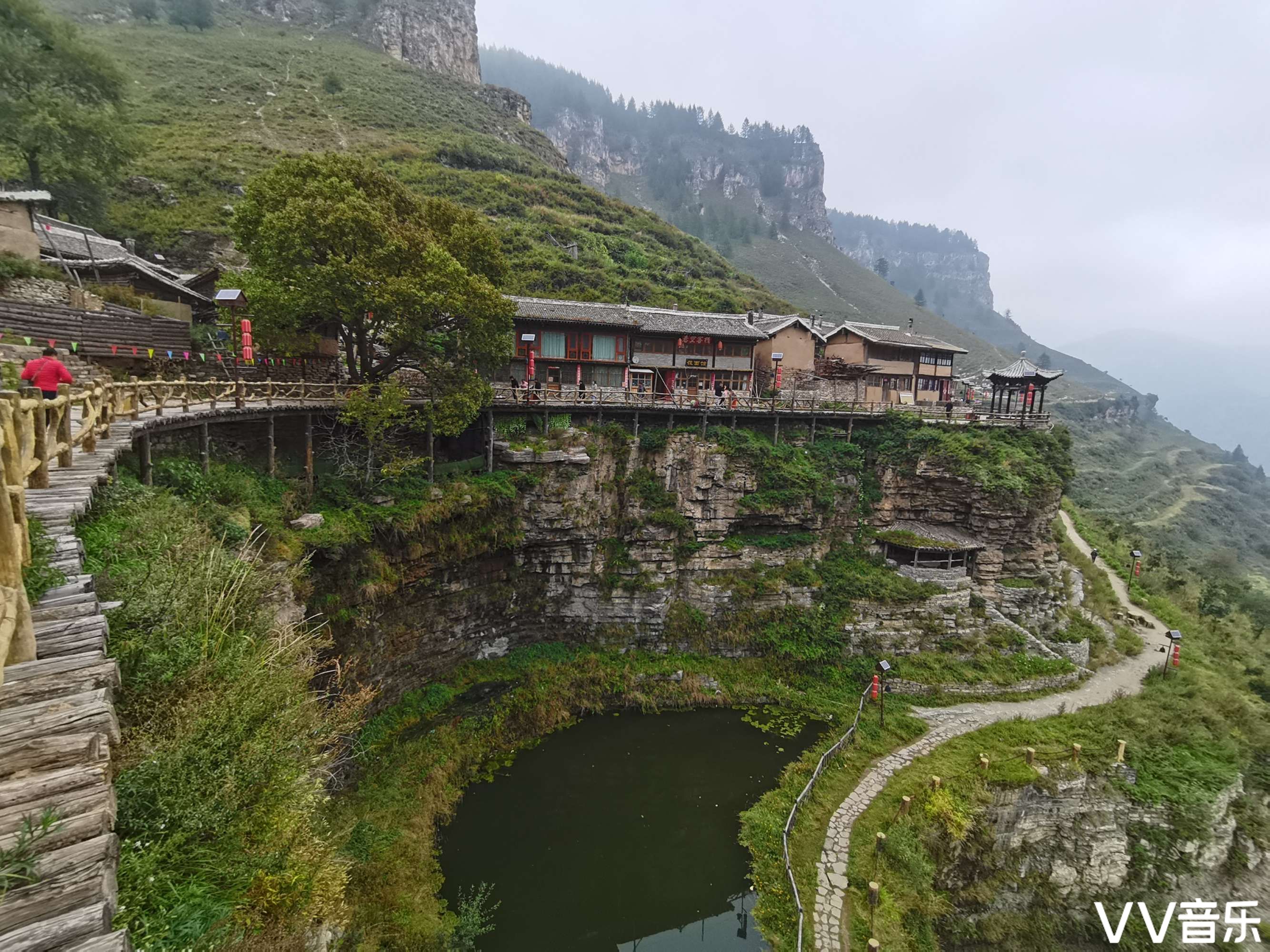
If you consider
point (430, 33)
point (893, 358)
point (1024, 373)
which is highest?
point (430, 33)

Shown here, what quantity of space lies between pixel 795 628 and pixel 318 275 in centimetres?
2615

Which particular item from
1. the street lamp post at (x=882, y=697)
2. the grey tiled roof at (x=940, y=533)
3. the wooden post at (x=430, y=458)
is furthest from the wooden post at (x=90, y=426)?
the grey tiled roof at (x=940, y=533)

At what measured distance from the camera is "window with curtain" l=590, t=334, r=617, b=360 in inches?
1305

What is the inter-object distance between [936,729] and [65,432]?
28.7 m

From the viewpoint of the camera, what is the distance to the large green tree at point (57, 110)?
94.3ft

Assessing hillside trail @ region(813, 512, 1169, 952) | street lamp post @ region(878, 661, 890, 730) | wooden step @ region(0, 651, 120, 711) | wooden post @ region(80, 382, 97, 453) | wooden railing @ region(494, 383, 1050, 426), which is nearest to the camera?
wooden step @ region(0, 651, 120, 711)

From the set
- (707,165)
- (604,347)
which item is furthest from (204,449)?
(707,165)

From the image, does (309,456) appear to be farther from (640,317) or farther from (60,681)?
(640,317)

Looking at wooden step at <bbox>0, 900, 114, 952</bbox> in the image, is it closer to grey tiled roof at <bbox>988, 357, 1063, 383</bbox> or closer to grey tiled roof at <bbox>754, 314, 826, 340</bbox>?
grey tiled roof at <bbox>754, 314, 826, 340</bbox>

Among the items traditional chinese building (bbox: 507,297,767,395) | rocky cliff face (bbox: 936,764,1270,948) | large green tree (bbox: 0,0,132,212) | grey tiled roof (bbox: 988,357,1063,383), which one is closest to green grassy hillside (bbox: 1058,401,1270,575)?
grey tiled roof (bbox: 988,357,1063,383)

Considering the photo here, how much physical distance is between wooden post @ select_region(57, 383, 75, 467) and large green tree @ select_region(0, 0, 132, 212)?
3271cm

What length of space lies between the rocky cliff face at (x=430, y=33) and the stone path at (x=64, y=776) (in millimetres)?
108201

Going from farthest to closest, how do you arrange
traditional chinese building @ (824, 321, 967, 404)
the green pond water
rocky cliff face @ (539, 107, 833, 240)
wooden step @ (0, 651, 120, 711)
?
rocky cliff face @ (539, 107, 833, 240) < traditional chinese building @ (824, 321, 967, 404) < the green pond water < wooden step @ (0, 651, 120, 711)

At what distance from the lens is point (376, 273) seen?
64.8 ft
